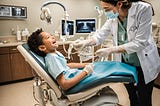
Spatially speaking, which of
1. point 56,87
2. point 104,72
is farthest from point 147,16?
point 56,87

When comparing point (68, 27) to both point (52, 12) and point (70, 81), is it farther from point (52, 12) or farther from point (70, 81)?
point (70, 81)

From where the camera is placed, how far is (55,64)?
4.19ft

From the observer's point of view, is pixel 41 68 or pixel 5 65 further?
pixel 5 65

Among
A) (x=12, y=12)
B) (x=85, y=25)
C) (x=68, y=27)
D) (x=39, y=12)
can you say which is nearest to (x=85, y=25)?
(x=85, y=25)

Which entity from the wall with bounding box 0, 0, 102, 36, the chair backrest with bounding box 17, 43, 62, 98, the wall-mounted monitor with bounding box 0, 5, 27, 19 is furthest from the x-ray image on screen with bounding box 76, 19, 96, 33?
the chair backrest with bounding box 17, 43, 62, 98

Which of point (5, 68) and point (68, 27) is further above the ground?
point (68, 27)

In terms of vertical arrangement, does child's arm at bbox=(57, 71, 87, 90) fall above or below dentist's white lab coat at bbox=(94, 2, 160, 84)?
below

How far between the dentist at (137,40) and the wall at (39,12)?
2630 mm

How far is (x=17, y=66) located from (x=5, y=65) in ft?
0.69

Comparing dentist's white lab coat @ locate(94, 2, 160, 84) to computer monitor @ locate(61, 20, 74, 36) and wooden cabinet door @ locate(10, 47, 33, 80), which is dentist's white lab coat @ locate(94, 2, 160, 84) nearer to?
computer monitor @ locate(61, 20, 74, 36)

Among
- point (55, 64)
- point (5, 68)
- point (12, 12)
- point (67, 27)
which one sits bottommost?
point (5, 68)

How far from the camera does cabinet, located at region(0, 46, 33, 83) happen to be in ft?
10.7

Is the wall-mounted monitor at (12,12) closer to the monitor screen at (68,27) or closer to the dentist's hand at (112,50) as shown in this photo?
the monitor screen at (68,27)

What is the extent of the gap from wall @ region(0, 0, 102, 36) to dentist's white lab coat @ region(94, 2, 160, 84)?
2.72m
